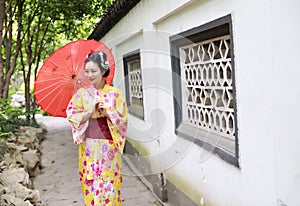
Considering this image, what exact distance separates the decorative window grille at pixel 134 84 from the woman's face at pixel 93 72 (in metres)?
3.20

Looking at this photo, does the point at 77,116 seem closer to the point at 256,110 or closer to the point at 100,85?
the point at 100,85

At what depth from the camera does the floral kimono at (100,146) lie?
382 centimetres

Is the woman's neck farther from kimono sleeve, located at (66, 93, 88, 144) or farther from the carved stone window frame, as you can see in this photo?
the carved stone window frame

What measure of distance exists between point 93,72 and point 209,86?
111 centimetres

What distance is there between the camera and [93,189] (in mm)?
3963

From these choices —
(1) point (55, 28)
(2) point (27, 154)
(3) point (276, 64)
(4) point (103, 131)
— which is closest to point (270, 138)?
(3) point (276, 64)

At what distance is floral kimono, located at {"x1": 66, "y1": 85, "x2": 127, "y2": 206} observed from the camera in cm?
382

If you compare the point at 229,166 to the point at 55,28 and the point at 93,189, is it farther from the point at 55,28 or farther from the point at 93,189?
the point at 55,28

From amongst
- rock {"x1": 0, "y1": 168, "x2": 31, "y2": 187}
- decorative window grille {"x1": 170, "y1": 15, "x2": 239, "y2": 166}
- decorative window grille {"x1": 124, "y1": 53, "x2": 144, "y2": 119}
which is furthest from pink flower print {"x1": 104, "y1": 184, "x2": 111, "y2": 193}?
decorative window grille {"x1": 124, "y1": 53, "x2": 144, "y2": 119}

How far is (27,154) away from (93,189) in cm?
344

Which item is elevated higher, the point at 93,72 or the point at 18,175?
the point at 93,72

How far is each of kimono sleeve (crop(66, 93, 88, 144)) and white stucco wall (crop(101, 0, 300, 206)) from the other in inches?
45.6

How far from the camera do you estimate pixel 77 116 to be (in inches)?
151

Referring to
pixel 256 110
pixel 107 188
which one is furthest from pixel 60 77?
pixel 256 110
